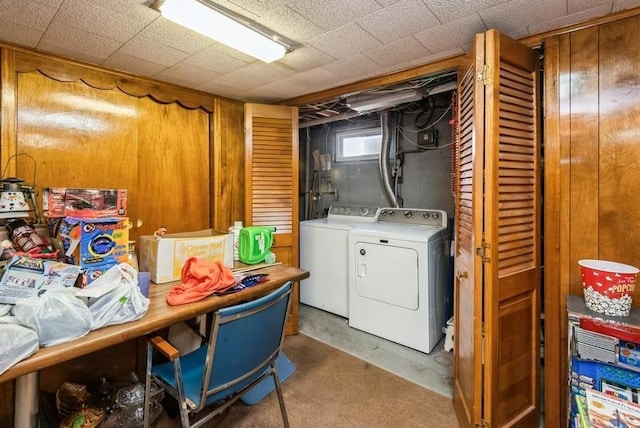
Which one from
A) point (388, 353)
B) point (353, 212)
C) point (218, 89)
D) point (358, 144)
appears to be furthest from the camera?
point (358, 144)

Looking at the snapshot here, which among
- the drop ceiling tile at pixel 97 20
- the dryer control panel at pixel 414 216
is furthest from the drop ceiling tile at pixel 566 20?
the drop ceiling tile at pixel 97 20

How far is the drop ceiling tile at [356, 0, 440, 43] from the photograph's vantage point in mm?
1481

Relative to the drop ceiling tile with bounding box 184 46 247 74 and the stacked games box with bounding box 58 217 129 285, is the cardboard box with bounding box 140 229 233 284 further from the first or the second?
the drop ceiling tile with bounding box 184 46 247 74

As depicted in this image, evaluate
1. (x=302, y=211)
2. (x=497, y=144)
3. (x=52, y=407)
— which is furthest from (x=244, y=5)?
(x=302, y=211)

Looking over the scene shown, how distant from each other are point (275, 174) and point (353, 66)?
115 centimetres

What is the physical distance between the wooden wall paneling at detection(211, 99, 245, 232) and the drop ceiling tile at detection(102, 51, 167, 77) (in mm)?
645

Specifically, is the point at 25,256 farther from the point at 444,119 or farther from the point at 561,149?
the point at 444,119

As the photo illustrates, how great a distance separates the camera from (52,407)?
1.82 m

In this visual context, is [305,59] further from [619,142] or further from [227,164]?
[619,142]

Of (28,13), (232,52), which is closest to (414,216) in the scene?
(232,52)

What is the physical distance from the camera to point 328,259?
327 centimetres

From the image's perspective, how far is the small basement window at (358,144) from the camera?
368 cm

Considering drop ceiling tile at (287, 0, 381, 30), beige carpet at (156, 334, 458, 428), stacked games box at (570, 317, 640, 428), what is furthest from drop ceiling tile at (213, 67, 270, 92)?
stacked games box at (570, 317, 640, 428)

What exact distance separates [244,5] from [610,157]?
1.96 m
